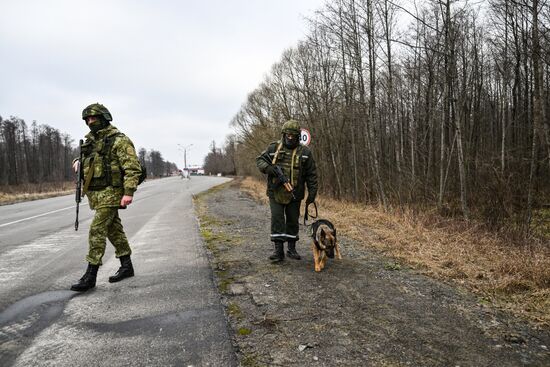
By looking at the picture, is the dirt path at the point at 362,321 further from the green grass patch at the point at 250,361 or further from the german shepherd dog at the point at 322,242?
the german shepherd dog at the point at 322,242

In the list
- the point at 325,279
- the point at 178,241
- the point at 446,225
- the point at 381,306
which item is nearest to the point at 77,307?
the point at 325,279

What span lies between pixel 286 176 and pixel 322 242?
1040mm

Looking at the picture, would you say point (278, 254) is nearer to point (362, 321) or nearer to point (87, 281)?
point (362, 321)

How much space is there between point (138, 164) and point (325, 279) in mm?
2697

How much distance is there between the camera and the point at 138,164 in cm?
461

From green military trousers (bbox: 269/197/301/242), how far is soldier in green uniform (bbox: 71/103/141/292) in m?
1.92

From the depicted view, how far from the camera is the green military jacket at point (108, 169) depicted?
4414mm

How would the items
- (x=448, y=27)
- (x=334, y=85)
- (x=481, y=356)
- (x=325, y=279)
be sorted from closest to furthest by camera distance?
(x=481, y=356) → (x=325, y=279) → (x=448, y=27) → (x=334, y=85)

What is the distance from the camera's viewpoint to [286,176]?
5195 millimetres

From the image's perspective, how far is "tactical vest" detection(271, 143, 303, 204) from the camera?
5215 mm

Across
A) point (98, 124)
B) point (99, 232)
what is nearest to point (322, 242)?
point (99, 232)

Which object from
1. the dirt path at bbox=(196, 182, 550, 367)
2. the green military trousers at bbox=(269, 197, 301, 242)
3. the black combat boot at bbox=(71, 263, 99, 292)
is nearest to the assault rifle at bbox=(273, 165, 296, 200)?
the green military trousers at bbox=(269, 197, 301, 242)

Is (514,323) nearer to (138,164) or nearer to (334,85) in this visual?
(138,164)

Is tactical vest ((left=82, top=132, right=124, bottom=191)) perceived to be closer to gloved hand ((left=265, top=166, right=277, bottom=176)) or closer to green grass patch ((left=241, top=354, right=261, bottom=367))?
gloved hand ((left=265, top=166, right=277, bottom=176))
